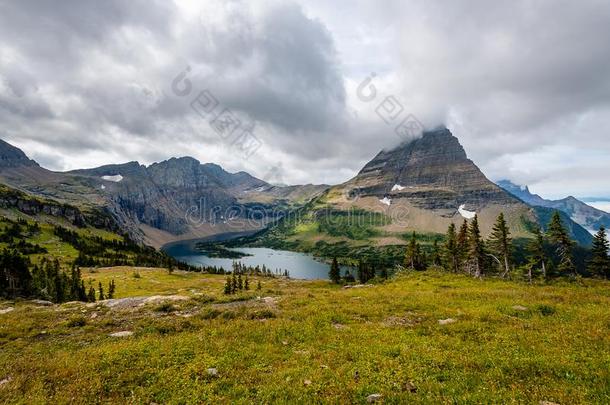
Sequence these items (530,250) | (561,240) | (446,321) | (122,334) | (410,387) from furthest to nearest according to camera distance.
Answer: (530,250) < (561,240) < (446,321) < (122,334) < (410,387)

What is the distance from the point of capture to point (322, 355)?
1612 cm

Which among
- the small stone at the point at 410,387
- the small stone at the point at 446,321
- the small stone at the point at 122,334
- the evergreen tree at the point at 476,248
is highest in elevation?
the evergreen tree at the point at 476,248

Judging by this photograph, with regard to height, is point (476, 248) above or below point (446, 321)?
above

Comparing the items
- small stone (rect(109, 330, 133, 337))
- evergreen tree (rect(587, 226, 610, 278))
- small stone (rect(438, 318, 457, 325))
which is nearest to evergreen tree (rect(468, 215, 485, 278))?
evergreen tree (rect(587, 226, 610, 278))

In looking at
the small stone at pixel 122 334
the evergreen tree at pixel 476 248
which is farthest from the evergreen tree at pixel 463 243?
the small stone at pixel 122 334

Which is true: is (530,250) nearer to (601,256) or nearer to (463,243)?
(463,243)

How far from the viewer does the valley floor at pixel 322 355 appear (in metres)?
12.2

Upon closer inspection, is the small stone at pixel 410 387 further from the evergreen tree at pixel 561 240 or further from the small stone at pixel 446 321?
the evergreen tree at pixel 561 240

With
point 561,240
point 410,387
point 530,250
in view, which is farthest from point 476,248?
point 410,387

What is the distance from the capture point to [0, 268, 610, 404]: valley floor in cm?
1216

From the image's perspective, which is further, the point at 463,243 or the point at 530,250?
the point at 463,243

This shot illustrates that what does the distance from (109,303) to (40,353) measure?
18.6 m

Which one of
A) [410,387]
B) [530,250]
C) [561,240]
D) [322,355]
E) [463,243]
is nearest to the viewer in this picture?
[410,387]

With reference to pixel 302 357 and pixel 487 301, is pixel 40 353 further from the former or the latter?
pixel 487 301
